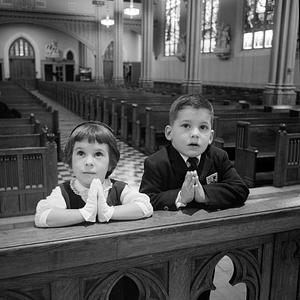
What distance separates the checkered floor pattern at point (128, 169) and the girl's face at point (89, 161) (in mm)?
4629

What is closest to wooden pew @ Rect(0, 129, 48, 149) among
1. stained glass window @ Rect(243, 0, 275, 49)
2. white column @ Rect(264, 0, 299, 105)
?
white column @ Rect(264, 0, 299, 105)

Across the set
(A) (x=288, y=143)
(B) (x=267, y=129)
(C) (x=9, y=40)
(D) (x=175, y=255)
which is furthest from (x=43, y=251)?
(C) (x=9, y=40)

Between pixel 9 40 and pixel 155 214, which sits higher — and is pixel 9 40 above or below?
above

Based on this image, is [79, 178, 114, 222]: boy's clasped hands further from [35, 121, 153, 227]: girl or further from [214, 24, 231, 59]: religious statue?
[214, 24, 231, 59]: religious statue

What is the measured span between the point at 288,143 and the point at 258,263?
442 cm

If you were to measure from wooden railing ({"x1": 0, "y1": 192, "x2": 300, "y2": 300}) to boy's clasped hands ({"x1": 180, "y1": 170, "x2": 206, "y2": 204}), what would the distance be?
4.2 inches

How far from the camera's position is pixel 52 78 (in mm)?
32406

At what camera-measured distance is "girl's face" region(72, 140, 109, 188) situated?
157 cm

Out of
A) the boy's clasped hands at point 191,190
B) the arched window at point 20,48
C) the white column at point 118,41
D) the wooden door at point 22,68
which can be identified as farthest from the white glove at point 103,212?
the arched window at point 20,48

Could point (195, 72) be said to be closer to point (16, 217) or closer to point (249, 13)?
point (249, 13)

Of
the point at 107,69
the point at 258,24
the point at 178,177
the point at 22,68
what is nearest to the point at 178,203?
the point at 178,177

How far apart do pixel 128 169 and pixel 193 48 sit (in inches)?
358

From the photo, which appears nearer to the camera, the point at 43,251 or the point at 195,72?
the point at 43,251

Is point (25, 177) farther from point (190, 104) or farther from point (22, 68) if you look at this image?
point (22, 68)
